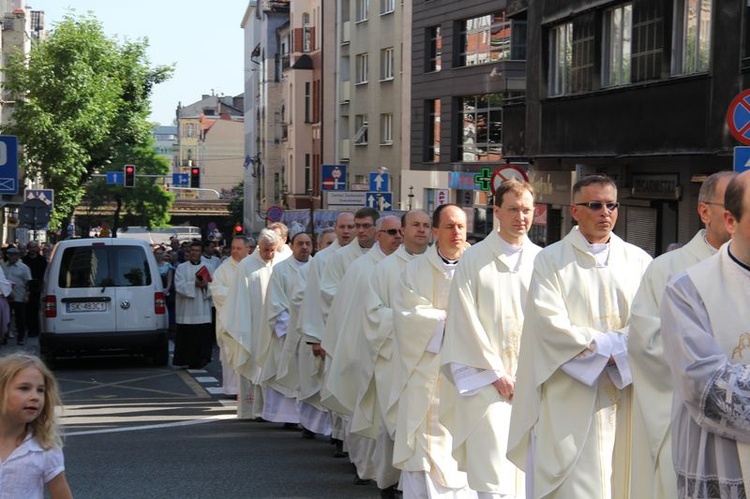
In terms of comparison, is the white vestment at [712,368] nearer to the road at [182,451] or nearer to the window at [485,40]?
the road at [182,451]

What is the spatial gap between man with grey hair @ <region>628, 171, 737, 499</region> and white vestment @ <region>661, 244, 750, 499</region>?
43.0 inches

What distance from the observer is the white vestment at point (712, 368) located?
4.19 meters

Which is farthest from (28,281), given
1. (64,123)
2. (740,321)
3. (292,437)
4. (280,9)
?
(280,9)

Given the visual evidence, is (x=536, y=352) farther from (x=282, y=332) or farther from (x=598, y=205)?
(x=282, y=332)

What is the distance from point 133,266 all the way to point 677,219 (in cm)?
846

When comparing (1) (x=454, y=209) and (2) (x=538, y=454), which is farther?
(1) (x=454, y=209)

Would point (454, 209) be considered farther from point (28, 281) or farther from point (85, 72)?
point (85, 72)

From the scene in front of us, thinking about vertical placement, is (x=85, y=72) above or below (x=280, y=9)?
below

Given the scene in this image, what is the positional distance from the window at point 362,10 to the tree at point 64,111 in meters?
10.6

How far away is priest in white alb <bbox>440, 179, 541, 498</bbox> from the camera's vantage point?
313 inches

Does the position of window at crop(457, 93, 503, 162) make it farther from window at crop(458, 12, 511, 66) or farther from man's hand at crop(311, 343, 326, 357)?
man's hand at crop(311, 343, 326, 357)

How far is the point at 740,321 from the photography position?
4.30 meters

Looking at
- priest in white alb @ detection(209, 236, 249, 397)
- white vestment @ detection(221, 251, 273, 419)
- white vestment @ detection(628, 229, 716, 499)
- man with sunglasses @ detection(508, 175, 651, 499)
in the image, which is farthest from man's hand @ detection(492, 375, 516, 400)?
priest in white alb @ detection(209, 236, 249, 397)

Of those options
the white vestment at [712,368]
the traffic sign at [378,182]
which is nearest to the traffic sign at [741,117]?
the white vestment at [712,368]
